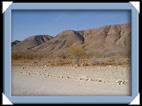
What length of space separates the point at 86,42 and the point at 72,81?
0.90ft

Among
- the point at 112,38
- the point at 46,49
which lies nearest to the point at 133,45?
the point at 112,38

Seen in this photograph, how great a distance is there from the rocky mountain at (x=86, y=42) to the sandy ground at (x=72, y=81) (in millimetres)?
100

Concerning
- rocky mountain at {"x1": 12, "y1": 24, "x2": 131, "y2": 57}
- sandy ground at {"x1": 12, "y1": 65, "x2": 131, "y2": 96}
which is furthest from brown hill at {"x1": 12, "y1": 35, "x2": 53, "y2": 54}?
sandy ground at {"x1": 12, "y1": 65, "x2": 131, "y2": 96}

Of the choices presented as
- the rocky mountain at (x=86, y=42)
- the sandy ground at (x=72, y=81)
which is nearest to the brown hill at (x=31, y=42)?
the rocky mountain at (x=86, y=42)

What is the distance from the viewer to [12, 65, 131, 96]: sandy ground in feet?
14.8

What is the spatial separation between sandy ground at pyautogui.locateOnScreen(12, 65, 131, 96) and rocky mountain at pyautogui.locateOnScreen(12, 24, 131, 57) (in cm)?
10

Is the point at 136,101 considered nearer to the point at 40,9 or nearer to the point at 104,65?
the point at 104,65

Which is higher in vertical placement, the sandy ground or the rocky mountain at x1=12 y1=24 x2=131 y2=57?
the rocky mountain at x1=12 y1=24 x2=131 y2=57

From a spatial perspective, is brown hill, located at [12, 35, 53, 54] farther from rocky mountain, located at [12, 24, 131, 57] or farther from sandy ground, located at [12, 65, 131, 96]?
sandy ground, located at [12, 65, 131, 96]

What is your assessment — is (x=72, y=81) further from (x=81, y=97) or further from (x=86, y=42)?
(x=86, y=42)

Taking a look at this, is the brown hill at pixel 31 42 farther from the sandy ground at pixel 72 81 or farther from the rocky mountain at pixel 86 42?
the sandy ground at pixel 72 81

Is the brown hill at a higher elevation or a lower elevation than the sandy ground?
higher

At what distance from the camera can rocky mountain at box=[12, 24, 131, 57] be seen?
179 inches

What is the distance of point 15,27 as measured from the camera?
4.54m
